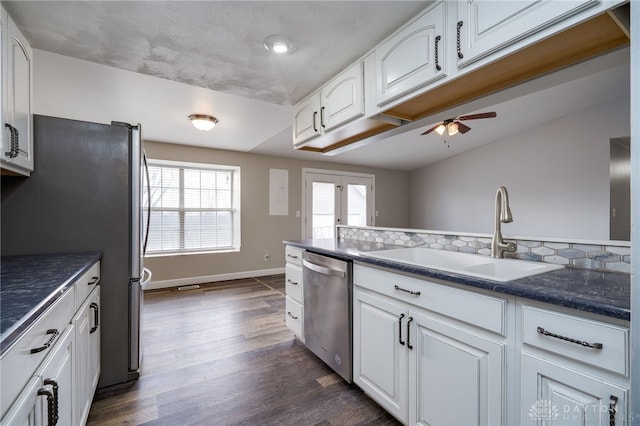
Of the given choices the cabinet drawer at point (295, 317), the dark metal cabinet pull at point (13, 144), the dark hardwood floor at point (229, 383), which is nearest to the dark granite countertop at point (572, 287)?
the dark hardwood floor at point (229, 383)

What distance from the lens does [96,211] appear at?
1.88 m

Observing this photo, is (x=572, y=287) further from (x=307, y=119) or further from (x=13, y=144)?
(x=13, y=144)

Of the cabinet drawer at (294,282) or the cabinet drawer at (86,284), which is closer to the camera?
the cabinet drawer at (86,284)

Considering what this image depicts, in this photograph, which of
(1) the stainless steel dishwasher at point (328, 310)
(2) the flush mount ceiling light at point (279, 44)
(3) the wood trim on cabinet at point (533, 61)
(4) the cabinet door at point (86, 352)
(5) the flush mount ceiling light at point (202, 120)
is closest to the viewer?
(3) the wood trim on cabinet at point (533, 61)

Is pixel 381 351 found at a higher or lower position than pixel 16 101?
lower

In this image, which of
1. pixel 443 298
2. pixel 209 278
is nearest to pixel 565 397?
pixel 443 298

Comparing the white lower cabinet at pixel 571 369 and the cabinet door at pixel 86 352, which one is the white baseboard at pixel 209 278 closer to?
the cabinet door at pixel 86 352

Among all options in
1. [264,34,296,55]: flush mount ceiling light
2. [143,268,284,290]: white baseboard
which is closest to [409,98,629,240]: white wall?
[264,34,296,55]: flush mount ceiling light

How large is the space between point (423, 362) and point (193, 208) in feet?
14.3

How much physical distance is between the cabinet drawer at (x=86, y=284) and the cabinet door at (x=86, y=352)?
4cm

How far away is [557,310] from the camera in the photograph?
91cm

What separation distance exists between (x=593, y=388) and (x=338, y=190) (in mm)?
5560

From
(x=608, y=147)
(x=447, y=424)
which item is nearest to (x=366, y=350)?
(x=447, y=424)

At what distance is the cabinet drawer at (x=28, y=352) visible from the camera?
0.68 metres
